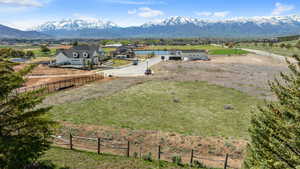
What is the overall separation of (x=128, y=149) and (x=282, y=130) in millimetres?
11163

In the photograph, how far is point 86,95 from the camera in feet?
117

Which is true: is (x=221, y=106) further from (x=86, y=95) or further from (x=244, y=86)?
(x=86, y=95)

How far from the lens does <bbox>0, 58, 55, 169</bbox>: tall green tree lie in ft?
27.6

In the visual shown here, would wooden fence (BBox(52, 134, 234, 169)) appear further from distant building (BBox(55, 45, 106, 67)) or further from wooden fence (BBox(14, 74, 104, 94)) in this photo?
distant building (BBox(55, 45, 106, 67))

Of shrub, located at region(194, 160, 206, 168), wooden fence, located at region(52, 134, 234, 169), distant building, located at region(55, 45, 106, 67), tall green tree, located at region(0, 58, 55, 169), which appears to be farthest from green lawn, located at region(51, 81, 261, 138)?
distant building, located at region(55, 45, 106, 67)

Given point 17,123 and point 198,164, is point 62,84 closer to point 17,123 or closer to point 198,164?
point 198,164

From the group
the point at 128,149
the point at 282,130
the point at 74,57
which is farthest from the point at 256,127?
the point at 74,57

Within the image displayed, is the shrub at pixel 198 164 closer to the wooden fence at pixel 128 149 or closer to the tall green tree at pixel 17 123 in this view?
the wooden fence at pixel 128 149

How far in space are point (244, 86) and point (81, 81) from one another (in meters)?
34.6

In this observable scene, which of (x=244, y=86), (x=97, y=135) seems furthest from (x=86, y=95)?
(x=244, y=86)

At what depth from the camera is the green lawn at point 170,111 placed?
907 inches

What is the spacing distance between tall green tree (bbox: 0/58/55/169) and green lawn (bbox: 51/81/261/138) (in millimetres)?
13379


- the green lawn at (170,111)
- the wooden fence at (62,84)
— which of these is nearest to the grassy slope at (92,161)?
the green lawn at (170,111)

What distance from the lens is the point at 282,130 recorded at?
23.9ft
